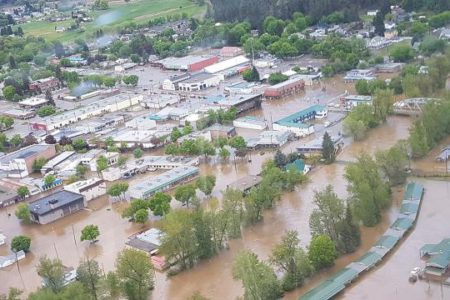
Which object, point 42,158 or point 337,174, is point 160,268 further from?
point 42,158

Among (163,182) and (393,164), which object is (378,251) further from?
(163,182)

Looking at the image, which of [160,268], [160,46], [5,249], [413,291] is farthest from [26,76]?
[413,291]

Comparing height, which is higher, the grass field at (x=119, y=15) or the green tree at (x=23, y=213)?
the grass field at (x=119, y=15)

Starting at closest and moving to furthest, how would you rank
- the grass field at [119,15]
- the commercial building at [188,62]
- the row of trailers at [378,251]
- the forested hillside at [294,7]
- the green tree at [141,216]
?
the row of trailers at [378,251], the green tree at [141,216], the commercial building at [188,62], the forested hillside at [294,7], the grass field at [119,15]

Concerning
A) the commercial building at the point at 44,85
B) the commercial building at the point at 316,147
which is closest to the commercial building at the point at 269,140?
the commercial building at the point at 316,147

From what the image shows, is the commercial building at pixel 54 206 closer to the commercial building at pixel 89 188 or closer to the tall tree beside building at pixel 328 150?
the commercial building at pixel 89 188
